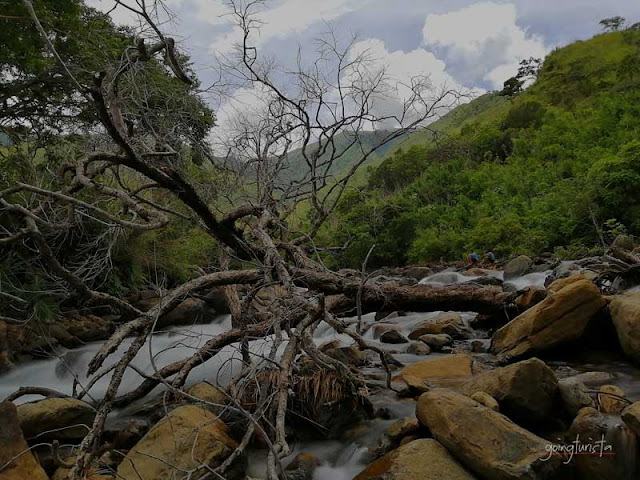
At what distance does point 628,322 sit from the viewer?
478cm

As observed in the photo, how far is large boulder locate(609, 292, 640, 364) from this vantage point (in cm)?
470

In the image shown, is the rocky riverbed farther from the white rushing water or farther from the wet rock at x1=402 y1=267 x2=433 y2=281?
the wet rock at x1=402 y1=267 x2=433 y2=281

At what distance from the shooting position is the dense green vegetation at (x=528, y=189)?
13391 mm

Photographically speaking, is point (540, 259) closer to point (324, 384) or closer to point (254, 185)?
point (254, 185)

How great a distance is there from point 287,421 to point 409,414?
1.22m

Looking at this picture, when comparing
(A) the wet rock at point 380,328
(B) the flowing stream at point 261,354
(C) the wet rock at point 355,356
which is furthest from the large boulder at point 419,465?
(A) the wet rock at point 380,328

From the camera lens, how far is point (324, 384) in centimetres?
448

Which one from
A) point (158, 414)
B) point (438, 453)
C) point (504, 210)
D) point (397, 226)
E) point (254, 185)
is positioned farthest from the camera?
point (397, 226)

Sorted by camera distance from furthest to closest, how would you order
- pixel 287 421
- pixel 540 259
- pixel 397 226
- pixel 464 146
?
pixel 464 146 < pixel 397 226 < pixel 540 259 < pixel 287 421

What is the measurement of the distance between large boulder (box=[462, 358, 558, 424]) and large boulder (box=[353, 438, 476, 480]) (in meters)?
0.80

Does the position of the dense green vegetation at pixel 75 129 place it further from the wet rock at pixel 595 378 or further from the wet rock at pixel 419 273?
the wet rock at pixel 419 273

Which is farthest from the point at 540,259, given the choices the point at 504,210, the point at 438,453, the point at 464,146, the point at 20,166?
the point at 464,146

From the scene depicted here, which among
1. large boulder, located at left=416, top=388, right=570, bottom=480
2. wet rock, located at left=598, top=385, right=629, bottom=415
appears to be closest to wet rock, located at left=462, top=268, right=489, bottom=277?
wet rock, located at left=598, top=385, right=629, bottom=415

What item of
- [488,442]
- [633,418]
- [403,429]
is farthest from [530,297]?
[488,442]
